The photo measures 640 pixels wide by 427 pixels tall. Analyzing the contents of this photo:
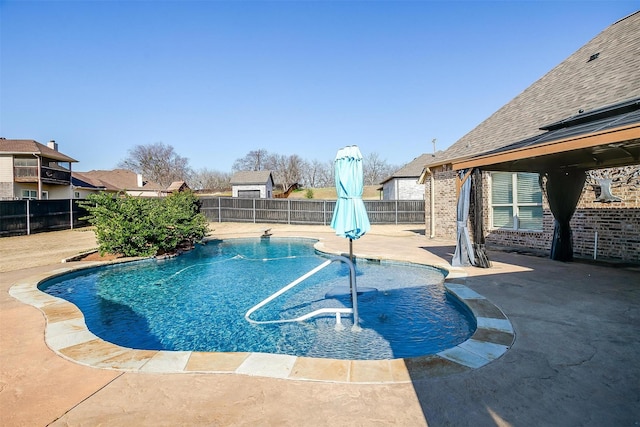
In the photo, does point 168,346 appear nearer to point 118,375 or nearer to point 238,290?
point 118,375

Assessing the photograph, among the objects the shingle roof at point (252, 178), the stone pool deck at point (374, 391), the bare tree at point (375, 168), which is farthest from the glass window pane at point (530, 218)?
the bare tree at point (375, 168)

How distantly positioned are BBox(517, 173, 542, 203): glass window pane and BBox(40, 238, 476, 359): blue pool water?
14.6 ft

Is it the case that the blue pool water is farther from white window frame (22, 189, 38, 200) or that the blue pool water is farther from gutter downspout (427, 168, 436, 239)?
white window frame (22, 189, 38, 200)

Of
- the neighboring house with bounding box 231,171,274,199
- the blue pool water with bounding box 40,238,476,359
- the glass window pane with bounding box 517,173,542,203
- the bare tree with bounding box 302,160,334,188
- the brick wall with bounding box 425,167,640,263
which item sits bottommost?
the blue pool water with bounding box 40,238,476,359

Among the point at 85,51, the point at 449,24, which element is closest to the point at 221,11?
the point at 85,51

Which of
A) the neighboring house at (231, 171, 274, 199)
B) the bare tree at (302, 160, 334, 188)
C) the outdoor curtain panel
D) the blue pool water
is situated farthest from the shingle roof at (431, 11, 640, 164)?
the bare tree at (302, 160, 334, 188)

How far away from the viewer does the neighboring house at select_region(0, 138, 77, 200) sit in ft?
72.6

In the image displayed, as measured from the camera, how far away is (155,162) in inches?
1962

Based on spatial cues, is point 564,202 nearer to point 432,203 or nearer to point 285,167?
point 432,203

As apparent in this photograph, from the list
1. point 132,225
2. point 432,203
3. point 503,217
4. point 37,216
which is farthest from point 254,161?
point 503,217

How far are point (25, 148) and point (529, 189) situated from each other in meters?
31.5

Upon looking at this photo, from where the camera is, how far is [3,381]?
2.67 metres

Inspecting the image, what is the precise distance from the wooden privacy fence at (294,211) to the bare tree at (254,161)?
36.9 metres

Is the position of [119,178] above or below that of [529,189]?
above
